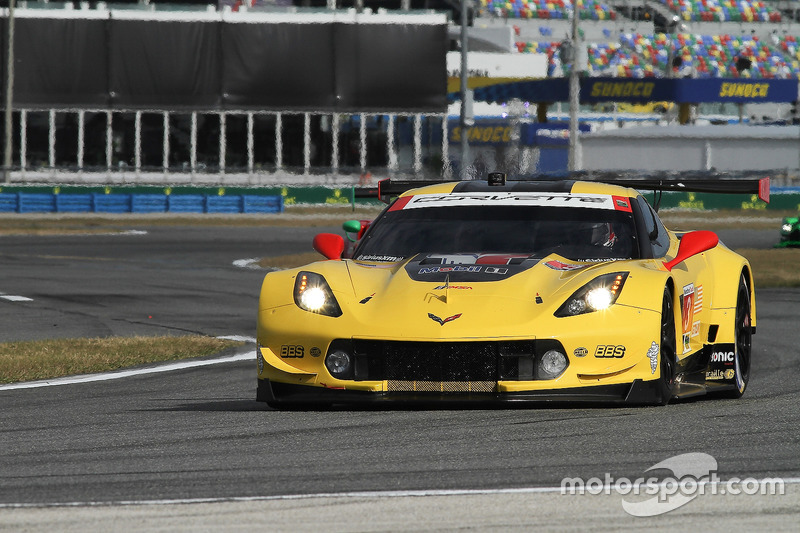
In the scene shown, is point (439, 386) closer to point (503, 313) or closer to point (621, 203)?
point (503, 313)

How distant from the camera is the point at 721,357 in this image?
7.98 metres

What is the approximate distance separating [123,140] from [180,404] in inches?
1921

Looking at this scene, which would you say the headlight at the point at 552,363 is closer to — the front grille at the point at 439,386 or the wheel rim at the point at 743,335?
the front grille at the point at 439,386

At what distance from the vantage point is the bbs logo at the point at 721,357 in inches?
313

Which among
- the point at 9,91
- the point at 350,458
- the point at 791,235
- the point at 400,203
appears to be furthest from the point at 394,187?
the point at 9,91

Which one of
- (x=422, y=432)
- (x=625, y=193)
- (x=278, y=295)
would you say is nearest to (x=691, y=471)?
(x=422, y=432)

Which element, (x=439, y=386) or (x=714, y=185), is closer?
(x=439, y=386)

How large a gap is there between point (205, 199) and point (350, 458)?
38.7 meters

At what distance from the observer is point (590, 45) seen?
86.6 m

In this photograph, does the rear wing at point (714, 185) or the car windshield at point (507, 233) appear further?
the rear wing at point (714, 185)

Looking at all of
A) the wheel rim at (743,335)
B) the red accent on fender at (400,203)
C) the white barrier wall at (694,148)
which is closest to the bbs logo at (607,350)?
the wheel rim at (743,335)

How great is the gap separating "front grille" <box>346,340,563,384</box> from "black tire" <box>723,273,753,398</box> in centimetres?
191

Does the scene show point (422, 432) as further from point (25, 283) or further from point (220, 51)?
point (220, 51)

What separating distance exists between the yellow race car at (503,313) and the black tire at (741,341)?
0.12ft
